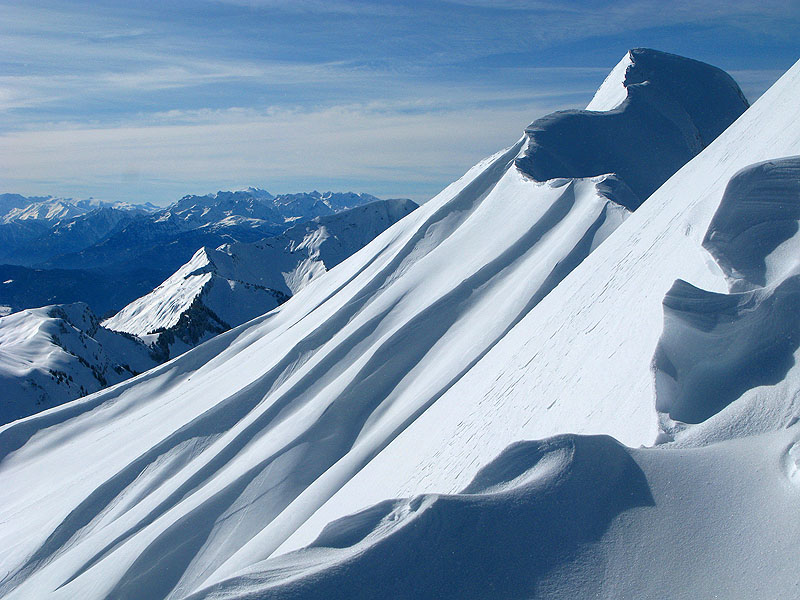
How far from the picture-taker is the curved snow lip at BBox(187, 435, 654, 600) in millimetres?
3973

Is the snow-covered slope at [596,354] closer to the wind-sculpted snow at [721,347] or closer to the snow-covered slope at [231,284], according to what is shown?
Answer: the wind-sculpted snow at [721,347]

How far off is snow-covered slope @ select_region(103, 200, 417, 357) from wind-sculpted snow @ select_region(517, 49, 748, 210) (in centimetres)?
6137

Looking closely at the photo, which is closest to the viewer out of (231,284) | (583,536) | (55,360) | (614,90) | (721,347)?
(583,536)

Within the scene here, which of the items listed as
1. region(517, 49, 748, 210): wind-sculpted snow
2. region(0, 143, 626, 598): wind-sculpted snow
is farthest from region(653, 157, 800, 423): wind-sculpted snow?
region(517, 49, 748, 210): wind-sculpted snow

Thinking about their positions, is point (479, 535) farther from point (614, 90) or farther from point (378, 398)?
point (614, 90)

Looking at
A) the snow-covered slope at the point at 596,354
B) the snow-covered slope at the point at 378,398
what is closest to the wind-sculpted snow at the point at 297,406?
the snow-covered slope at the point at 378,398

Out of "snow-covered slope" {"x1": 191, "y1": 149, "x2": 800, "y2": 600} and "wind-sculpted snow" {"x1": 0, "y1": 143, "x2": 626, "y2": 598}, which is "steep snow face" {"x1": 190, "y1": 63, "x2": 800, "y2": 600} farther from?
"wind-sculpted snow" {"x1": 0, "y1": 143, "x2": 626, "y2": 598}

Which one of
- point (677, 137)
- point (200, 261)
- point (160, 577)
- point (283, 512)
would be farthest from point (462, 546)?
point (200, 261)

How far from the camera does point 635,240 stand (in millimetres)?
13445

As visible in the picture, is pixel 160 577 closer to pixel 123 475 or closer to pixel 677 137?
pixel 123 475

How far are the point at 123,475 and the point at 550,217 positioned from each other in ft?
67.9

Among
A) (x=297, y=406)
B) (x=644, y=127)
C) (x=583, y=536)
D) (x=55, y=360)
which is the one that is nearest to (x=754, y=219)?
(x=583, y=536)

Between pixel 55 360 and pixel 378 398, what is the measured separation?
163ft

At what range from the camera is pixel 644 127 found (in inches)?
1458
